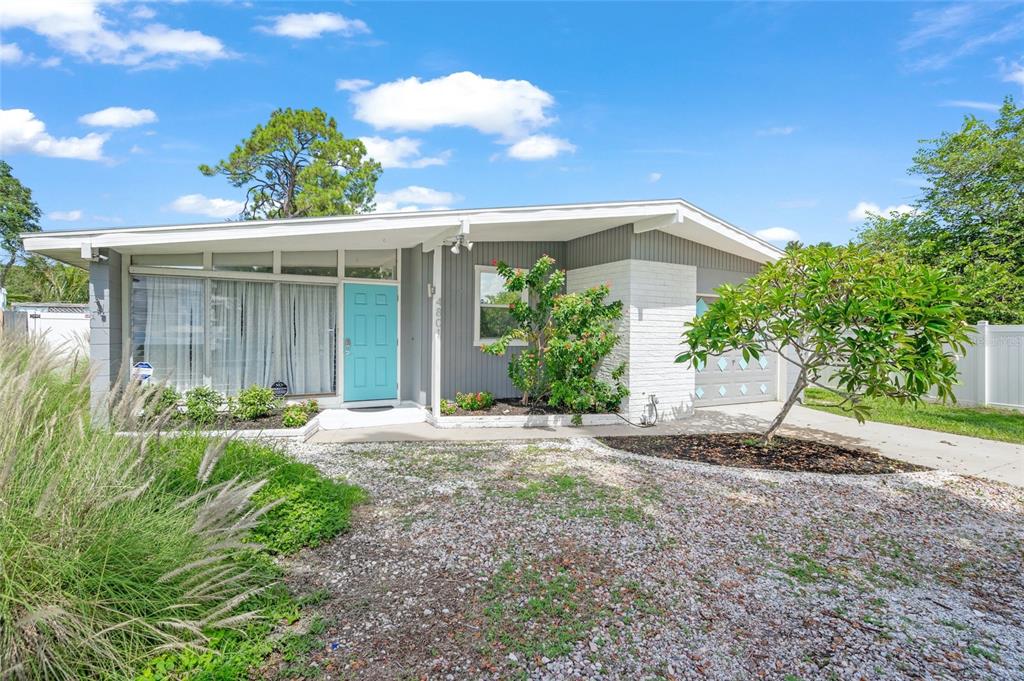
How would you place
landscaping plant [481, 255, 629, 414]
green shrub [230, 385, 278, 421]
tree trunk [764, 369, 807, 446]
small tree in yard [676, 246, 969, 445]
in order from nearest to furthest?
small tree in yard [676, 246, 969, 445] → tree trunk [764, 369, 807, 446] → green shrub [230, 385, 278, 421] → landscaping plant [481, 255, 629, 414]

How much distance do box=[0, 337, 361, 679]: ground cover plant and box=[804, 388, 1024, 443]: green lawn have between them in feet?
25.2

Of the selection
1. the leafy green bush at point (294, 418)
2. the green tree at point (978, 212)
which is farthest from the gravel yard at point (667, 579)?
the green tree at point (978, 212)

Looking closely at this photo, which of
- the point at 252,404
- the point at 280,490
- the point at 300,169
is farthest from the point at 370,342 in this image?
the point at 300,169

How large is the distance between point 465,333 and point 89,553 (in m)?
6.58

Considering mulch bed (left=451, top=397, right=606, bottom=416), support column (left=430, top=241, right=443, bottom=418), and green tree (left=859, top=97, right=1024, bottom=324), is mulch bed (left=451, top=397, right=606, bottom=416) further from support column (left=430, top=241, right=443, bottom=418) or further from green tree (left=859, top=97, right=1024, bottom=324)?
green tree (left=859, top=97, right=1024, bottom=324)

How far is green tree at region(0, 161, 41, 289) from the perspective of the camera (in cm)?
2627

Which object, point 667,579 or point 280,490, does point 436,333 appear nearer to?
point 280,490

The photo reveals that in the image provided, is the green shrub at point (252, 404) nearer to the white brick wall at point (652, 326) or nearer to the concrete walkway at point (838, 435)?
the concrete walkway at point (838, 435)

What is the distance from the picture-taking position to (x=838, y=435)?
7.29 metres

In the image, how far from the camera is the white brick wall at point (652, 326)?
771 centimetres

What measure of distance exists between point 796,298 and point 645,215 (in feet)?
8.32

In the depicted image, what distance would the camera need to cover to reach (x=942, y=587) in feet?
9.56

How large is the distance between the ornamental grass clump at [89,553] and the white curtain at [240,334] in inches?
223

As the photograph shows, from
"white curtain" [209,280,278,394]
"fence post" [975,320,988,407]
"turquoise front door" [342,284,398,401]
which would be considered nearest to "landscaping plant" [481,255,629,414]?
"turquoise front door" [342,284,398,401]
